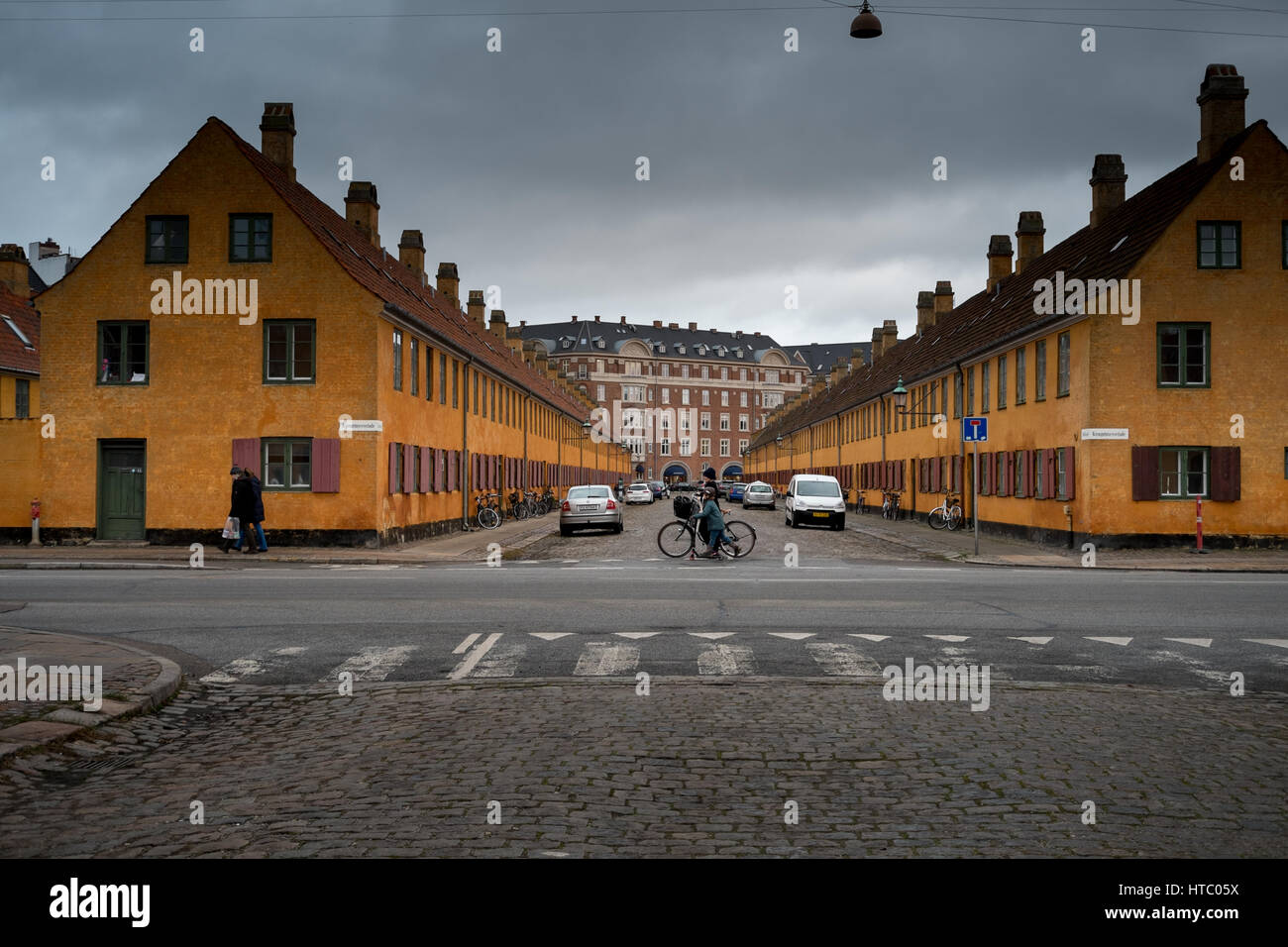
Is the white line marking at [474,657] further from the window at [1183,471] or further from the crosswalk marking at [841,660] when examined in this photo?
the window at [1183,471]

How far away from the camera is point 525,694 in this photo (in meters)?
8.24

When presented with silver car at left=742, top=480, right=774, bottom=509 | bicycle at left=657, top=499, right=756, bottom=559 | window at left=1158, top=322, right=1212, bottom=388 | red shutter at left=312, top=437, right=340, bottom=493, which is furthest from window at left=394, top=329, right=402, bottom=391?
silver car at left=742, top=480, right=774, bottom=509

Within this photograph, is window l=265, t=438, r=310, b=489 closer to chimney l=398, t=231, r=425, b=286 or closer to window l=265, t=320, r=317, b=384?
window l=265, t=320, r=317, b=384

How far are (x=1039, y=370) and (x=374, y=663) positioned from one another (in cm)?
2732

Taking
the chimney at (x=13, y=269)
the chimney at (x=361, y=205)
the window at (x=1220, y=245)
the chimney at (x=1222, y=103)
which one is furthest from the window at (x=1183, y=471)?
the chimney at (x=13, y=269)

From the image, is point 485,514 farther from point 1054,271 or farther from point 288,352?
point 1054,271

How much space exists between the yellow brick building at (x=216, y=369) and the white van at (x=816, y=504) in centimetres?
1556

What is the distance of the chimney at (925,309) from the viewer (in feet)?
210

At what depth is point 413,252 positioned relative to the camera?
5197 centimetres

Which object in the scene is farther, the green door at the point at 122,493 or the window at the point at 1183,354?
the green door at the point at 122,493

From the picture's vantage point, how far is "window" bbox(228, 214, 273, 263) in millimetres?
29281

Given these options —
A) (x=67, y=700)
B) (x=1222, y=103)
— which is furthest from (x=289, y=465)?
(x=1222, y=103)
